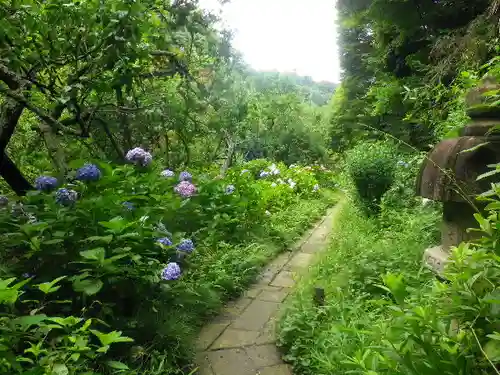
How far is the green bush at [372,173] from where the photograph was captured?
514 centimetres

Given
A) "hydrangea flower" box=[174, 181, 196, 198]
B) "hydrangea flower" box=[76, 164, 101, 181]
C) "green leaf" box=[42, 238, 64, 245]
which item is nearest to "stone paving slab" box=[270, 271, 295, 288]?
"hydrangea flower" box=[174, 181, 196, 198]

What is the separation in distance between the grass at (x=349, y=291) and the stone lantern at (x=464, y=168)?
369mm

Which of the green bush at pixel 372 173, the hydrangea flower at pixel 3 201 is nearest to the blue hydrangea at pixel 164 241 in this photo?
the hydrangea flower at pixel 3 201

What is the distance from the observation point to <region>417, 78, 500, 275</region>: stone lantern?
1.92 meters

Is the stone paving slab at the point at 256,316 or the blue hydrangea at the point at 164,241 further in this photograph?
the stone paving slab at the point at 256,316

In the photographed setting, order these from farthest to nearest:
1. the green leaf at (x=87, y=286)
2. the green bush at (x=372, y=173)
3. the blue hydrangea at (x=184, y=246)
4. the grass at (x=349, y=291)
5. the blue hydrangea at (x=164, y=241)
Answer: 1. the green bush at (x=372, y=173)
2. the blue hydrangea at (x=184, y=246)
3. the blue hydrangea at (x=164, y=241)
4. the grass at (x=349, y=291)
5. the green leaf at (x=87, y=286)

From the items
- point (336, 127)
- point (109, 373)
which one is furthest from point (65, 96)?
point (336, 127)

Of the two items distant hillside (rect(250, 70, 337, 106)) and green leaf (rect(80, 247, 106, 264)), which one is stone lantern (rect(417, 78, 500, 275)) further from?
distant hillside (rect(250, 70, 337, 106))

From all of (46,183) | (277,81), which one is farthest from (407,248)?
(277,81)

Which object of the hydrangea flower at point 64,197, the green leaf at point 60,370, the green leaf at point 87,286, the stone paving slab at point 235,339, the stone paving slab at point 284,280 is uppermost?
the hydrangea flower at point 64,197

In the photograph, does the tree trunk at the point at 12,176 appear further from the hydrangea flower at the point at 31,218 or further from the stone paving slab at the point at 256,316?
the stone paving slab at the point at 256,316

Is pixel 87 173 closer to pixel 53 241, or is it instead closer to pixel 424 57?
pixel 53 241

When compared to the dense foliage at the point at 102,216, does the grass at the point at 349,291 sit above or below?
below

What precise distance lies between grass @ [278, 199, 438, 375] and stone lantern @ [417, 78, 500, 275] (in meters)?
0.37
